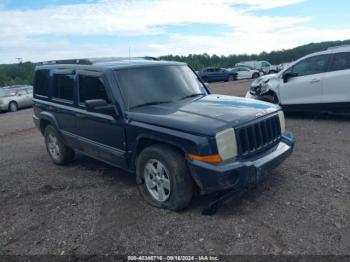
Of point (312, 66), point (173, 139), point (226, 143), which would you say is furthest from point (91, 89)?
point (312, 66)

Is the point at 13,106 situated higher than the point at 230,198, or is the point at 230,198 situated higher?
the point at 230,198

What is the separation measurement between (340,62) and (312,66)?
708 millimetres

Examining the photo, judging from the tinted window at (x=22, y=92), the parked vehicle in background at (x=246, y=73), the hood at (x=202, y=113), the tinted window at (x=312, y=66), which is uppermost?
the tinted window at (x=312, y=66)

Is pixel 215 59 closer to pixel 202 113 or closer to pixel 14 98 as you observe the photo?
pixel 14 98

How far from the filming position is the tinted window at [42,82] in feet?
21.4

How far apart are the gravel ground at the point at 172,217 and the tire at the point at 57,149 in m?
0.38

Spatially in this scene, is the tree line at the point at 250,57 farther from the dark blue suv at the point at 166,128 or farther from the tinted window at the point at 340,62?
the dark blue suv at the point at 166,128

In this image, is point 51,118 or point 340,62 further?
point 340,62

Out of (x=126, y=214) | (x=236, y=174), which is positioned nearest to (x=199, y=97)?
(x=236, y=174)

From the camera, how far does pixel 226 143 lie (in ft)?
12.3

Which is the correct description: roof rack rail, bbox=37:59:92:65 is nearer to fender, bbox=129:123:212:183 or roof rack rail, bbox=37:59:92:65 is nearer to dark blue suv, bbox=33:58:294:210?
dark blue suv, bbox=33:58:294:210

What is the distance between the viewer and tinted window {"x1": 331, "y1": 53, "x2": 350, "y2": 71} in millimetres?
8277

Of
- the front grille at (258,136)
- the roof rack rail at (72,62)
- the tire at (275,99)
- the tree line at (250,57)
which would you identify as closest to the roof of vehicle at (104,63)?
the roof rack rail at (72,62)

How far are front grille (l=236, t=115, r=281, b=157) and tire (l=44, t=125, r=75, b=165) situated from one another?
3712mm
